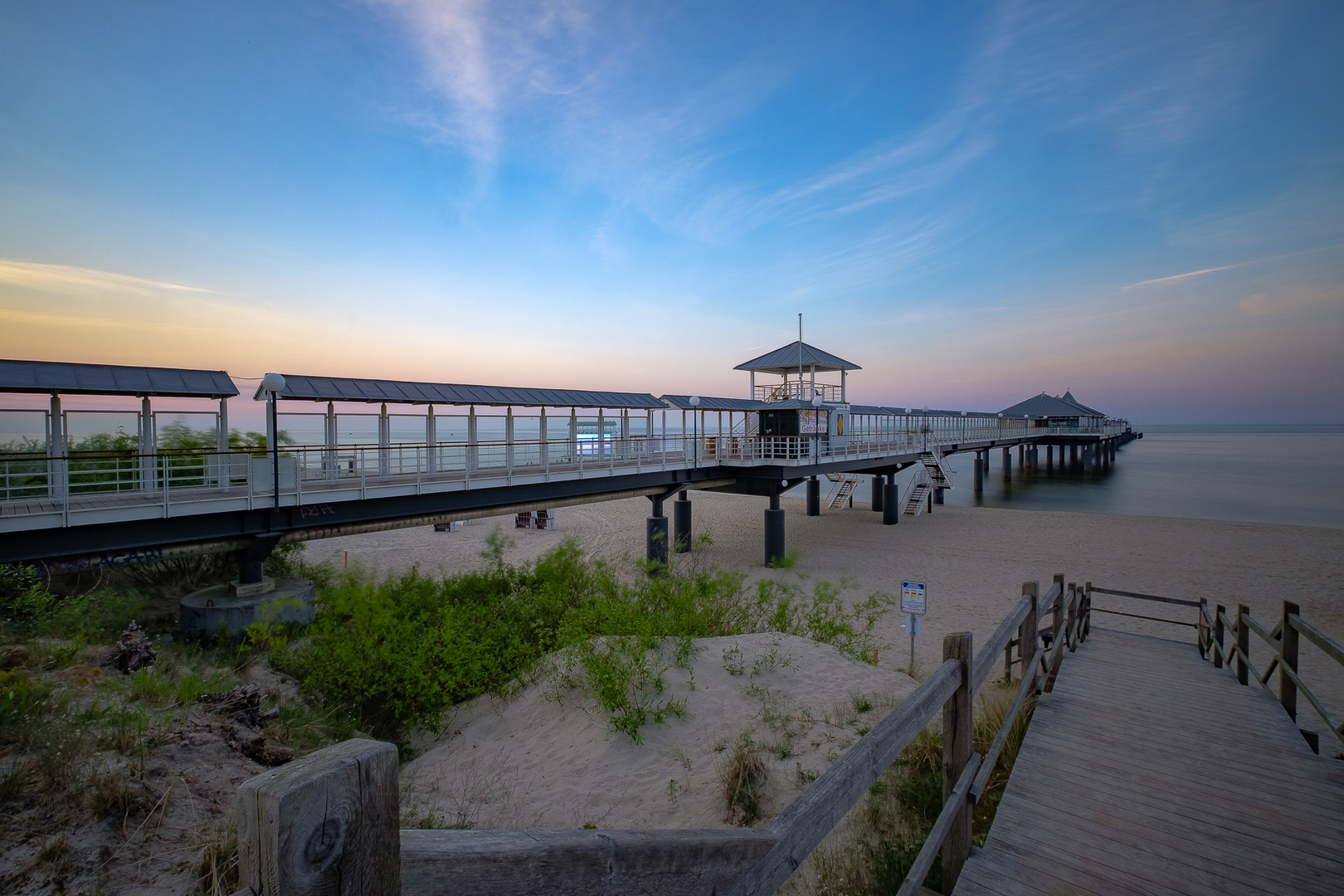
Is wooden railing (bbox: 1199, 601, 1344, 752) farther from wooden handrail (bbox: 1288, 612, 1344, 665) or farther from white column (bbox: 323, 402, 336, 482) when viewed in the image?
white column (bbox: 323, 402, 336, 482)

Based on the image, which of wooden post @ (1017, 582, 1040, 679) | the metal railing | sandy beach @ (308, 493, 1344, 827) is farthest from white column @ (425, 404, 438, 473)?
→ wooden post @ (1017, 582, 1040, 679)

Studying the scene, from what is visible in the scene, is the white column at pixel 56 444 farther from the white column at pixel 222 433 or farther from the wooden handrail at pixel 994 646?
the wooden handrail at pixel 994 646

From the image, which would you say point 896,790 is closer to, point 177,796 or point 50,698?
point 177,796

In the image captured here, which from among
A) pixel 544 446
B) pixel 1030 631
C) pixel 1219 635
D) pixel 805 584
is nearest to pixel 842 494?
pixel 805 584

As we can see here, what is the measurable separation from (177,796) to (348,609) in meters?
5.26

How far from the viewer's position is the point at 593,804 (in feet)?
18.3

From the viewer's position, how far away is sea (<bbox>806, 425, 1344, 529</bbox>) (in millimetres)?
36906

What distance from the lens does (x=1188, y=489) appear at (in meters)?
48.4

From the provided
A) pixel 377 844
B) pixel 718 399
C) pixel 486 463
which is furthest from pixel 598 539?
pixel 377 844

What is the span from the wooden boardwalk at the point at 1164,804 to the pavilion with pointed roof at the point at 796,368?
781 inches

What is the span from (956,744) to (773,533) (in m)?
18.5

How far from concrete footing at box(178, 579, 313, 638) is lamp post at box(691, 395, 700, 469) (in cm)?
1261

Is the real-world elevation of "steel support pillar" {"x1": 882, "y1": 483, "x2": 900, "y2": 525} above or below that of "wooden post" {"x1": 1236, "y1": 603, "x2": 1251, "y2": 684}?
below

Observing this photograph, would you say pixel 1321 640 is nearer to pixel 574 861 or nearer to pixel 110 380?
pixel 574 861
